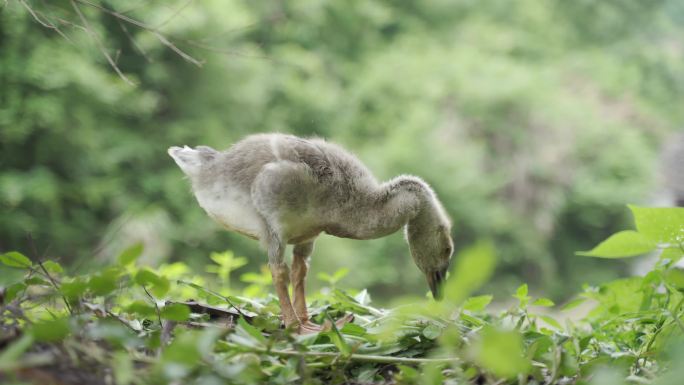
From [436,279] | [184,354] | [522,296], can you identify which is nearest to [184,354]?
[184,354]

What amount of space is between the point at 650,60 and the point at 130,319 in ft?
47.8

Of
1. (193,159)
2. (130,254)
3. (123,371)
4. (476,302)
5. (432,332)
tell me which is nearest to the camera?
(123,371)

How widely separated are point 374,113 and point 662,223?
11.3 metres

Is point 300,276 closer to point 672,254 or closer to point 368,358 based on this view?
point 368,358

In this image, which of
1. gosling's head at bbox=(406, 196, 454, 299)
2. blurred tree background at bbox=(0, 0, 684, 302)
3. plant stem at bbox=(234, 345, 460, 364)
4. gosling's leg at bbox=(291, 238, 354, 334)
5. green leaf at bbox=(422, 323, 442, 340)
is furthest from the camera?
blurred tree background at bbox=(0, 0, 684, 302)

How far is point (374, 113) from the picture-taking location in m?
12.8

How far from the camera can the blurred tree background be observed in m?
7.50

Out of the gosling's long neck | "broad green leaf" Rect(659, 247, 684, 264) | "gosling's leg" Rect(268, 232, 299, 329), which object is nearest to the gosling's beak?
the gosling's long neck

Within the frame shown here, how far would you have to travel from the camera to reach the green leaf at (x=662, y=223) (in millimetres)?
1614

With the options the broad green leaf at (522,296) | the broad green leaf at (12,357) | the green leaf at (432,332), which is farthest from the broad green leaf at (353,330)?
the broad green leaf at (12,357)

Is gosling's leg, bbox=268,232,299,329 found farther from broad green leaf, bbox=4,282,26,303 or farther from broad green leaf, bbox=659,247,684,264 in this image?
broad green leaf, bbox=659,247,684,264

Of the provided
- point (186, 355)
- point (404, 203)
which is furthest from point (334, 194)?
point (186, 355)

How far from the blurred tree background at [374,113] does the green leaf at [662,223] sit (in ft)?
9.07

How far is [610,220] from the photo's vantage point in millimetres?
12352
